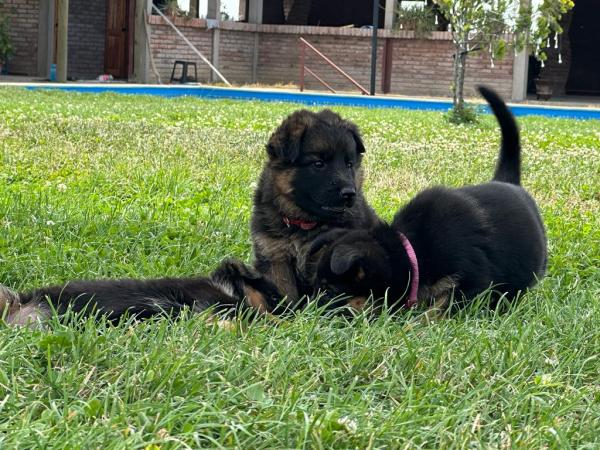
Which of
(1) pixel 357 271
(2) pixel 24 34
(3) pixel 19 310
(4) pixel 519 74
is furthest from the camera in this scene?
(2) pixel 24 34

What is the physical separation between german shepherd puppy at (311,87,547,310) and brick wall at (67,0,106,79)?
24432mm

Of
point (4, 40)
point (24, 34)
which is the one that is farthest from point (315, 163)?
point (24, 34)

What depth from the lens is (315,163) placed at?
499 cm

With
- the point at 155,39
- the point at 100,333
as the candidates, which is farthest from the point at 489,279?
the point at 155,39

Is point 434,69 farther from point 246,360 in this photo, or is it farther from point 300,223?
point 246,360

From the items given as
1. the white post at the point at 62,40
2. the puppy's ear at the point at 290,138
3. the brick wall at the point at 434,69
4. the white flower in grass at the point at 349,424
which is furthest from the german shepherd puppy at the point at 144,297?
the brick wall at the point at 434,69

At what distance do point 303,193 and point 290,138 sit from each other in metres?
0.29

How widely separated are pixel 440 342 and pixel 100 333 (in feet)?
3.92

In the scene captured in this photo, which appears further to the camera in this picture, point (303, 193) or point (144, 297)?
point (303, 193)

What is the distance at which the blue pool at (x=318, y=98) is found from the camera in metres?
22.0

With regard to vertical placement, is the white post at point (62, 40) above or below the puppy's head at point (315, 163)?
above

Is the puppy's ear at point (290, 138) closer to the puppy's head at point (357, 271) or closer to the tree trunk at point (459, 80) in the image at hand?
the puppy's head at point (357, 271)

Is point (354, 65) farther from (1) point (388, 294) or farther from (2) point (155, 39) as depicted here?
(1) point (388, 294)

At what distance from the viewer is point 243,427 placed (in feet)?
8.18
